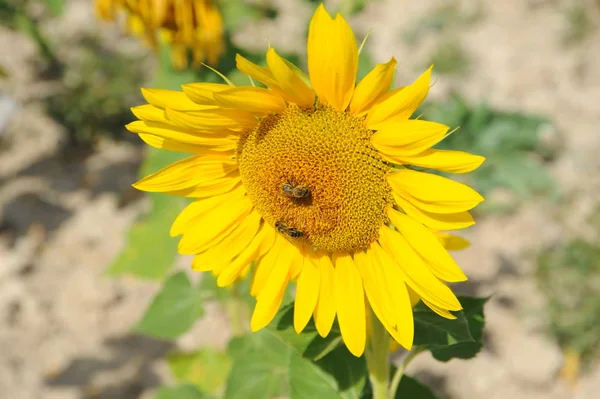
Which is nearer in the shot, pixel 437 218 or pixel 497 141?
pixel 437 218

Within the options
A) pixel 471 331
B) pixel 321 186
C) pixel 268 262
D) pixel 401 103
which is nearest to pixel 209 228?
pixel 268 262

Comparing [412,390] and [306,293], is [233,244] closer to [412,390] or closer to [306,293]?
[306,293]

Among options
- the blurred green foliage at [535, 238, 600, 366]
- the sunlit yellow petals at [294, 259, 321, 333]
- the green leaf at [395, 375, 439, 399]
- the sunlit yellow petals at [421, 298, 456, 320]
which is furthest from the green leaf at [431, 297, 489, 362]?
the blurred green foliage at [535, 238, 600, 366]

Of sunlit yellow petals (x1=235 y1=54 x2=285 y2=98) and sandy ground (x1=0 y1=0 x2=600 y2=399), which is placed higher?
sunlit yellow petals (x1=235 y1=54 x2=285 y2=98)

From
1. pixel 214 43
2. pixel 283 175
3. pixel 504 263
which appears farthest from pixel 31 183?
pixel 283 175

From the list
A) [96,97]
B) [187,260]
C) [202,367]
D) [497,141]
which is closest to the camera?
[202,367]

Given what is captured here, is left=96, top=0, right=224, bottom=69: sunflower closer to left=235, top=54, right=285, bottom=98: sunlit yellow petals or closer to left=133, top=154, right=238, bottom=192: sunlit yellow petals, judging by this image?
left=133, top=154, right=238, bottom=192: sunlit yellow petals
